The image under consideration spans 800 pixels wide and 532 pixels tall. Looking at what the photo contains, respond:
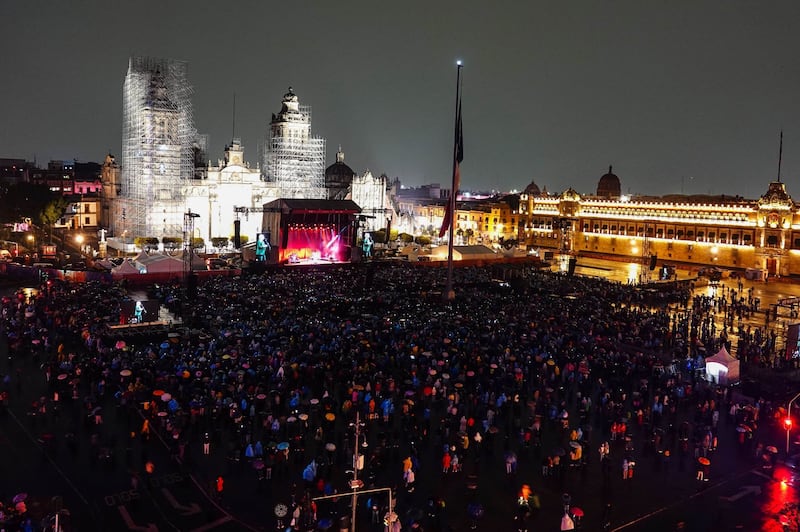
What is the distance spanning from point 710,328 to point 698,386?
14.6 meters

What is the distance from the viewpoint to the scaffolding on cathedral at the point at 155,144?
71500mm

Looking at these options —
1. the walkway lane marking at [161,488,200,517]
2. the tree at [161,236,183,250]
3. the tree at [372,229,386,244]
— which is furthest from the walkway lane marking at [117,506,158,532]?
the tree at [372,229,386,244]

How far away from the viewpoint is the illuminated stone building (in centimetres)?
7031

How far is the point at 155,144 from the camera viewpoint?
7194cm

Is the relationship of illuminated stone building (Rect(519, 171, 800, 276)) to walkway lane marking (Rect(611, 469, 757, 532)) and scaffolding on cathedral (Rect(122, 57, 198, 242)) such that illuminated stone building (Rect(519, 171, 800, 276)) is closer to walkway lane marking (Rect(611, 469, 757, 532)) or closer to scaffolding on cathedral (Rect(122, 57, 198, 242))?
scaffolding on cathedral (Rect(122, 57, 198, 242))

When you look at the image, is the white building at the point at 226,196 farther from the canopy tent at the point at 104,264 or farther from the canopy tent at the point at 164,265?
the canopy tent at the point at 164,265

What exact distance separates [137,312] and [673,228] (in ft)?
231

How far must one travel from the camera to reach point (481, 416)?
21969mm

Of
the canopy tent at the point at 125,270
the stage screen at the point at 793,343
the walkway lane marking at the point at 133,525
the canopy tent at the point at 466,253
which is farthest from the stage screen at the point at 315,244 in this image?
the walkway lane marking at the point at 133,525

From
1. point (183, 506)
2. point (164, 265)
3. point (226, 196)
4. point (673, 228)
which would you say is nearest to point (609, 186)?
point (673, 228)

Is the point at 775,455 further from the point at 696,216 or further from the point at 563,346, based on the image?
the point at 696,216

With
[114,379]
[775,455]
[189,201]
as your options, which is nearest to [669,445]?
[775,455]

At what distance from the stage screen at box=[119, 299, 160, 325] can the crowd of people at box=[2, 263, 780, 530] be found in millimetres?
974

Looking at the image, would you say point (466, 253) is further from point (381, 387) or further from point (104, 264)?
point (381, 387)
